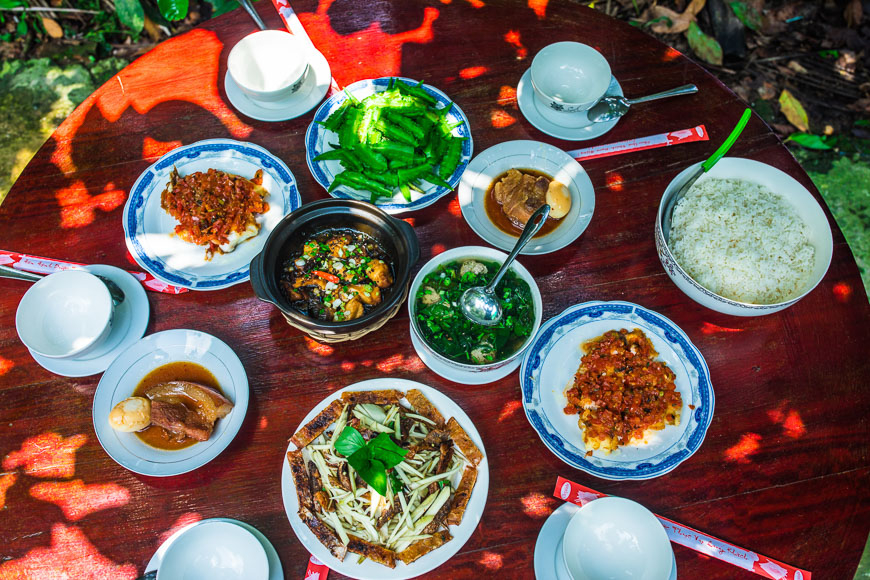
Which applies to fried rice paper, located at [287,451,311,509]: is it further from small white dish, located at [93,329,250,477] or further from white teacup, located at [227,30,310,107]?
white teacup, located at [227,30,310,107]

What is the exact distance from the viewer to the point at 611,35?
101 inches

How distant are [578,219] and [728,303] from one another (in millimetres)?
645

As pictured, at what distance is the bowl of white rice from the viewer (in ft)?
6.79

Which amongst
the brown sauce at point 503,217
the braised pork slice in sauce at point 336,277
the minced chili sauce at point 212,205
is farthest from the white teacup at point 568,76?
the minced chili sauce at point 212,205

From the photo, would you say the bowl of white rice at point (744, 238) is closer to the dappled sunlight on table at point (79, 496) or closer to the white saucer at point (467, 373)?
the white saucer at point (467, 373)

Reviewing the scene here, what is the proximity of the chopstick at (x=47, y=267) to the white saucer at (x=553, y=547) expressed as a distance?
1.68 metres

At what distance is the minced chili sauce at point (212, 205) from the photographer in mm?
2164

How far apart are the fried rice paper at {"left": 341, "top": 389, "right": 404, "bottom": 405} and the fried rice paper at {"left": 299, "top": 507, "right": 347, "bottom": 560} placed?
1.32 feet

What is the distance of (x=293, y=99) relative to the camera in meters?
2.42

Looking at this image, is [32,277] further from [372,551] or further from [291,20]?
[372,551]

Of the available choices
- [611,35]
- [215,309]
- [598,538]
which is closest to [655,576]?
[598,538]

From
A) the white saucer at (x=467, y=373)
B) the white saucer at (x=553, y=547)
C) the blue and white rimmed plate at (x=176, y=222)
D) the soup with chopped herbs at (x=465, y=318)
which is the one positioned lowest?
the white saucer at (x=553, y=547)

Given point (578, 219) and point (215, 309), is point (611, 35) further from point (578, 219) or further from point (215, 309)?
point (215, 309)

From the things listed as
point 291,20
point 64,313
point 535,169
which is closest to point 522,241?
point 535,169
